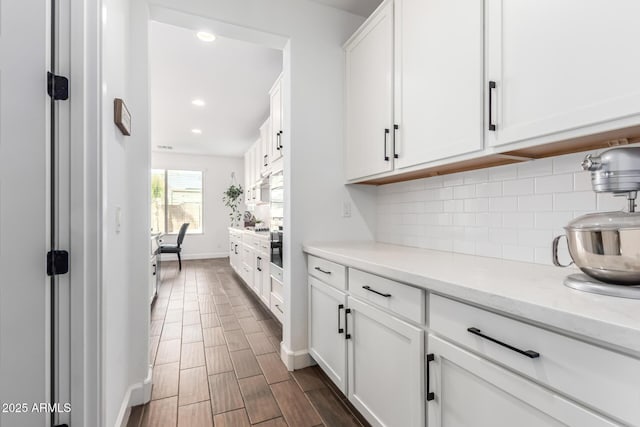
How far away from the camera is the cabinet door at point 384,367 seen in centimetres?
111

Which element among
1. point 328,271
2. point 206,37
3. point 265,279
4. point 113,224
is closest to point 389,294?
point 328,271

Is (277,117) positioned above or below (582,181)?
above

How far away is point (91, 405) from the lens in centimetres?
112

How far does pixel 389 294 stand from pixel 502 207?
2.40 ft

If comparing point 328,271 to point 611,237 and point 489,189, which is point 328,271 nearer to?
point 489,189

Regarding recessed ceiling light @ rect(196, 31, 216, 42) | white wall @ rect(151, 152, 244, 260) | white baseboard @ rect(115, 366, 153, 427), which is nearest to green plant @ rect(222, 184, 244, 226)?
white wall @ rect(151, 152, 244, 260)

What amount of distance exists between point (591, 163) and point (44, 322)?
1.83 m

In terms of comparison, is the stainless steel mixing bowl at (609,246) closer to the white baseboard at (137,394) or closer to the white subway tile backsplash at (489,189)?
the white subway tile backsplash at (489,189)

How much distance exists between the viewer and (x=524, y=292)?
801 mm

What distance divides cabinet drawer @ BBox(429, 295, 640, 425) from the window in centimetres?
761

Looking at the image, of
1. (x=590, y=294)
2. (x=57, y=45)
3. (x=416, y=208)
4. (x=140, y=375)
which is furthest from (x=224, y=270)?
(x=590, y=294)

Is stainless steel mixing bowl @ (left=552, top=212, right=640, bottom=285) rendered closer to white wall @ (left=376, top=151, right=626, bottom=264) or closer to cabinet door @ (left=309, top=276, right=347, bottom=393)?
white wall @ (left=376, top=151, right=626, bottom=264)

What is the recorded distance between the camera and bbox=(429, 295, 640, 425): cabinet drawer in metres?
0.57

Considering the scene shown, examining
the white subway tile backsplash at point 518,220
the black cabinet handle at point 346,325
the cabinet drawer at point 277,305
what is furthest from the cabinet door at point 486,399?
the cabinet drawer at point 277,305
